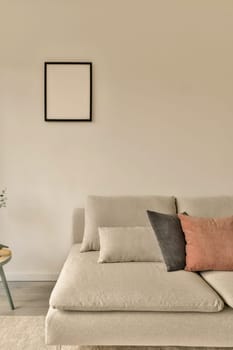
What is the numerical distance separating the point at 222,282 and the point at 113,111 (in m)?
1.73

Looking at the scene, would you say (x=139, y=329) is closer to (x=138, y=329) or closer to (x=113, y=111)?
(x=138, y=329)

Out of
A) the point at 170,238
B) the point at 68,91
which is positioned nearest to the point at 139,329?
the point at 170,238

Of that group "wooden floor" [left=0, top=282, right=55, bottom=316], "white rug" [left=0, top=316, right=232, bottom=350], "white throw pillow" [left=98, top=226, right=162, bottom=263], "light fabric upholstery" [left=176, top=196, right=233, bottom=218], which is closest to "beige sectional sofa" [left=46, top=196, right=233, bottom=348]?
"white rug" [left=0, top=316, right=232, bottom=350]

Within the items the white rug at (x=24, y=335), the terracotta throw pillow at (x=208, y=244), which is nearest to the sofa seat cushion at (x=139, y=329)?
the white rug at (x=24, y=335)

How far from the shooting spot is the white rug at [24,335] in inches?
88.0

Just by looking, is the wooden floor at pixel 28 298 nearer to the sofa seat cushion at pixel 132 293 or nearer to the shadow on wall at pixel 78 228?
the shadow on wall at pixel 78 228

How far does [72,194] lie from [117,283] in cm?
131

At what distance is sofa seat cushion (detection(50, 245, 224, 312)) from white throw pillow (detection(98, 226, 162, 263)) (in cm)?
29

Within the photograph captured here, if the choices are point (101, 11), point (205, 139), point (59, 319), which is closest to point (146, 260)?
point (59, 319)

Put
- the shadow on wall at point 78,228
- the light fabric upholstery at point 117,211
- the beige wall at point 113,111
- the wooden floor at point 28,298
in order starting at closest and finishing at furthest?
the wooden floor at point 28,298
the light fabric upholstery at point 117,211
the shadow on wall at point 78,228
the beige wall at point 113,111

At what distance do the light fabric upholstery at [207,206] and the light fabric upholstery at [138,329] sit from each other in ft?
3.45

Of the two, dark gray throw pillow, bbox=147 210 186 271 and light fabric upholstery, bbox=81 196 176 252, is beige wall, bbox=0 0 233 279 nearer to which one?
light fabric upholstery, bbox=81 196 176 252

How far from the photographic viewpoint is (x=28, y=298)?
2.96 metres

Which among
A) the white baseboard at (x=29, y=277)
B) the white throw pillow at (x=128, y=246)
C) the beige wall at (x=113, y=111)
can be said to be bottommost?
the white baseboard at (x=29, y=277)
